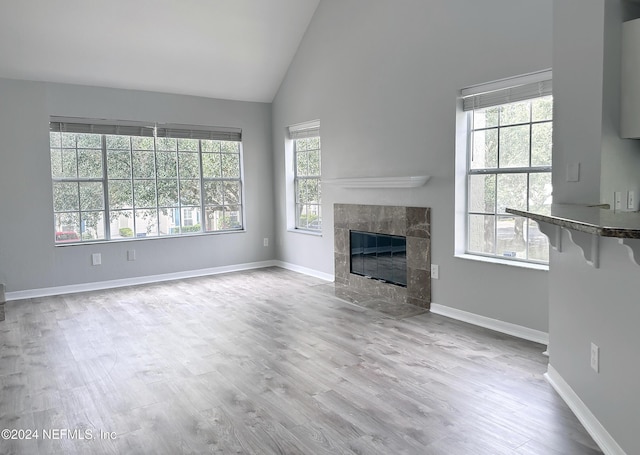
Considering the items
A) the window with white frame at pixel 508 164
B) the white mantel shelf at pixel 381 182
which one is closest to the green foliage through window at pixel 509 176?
the window with white frame at pixel 508 164

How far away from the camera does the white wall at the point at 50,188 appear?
18.0ft

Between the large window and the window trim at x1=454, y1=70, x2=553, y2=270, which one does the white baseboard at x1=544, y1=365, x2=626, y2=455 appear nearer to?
the window trim at x1=454, y1=70, x2=553, y2=270

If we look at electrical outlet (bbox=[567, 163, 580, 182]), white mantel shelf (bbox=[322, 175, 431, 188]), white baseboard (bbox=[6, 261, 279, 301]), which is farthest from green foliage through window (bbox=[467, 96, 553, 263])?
white baseboard (bbox=[6, 261, 279, 301])

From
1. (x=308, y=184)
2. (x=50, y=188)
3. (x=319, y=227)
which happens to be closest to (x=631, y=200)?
(x=319, y=227)

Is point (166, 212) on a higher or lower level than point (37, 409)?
higher

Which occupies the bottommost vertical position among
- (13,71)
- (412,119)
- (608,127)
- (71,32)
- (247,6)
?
(608,127)

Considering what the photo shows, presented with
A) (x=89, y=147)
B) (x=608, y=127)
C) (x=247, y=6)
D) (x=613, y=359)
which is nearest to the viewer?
(x=613, y=359)

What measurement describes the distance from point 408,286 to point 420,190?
Answer: 1002mm

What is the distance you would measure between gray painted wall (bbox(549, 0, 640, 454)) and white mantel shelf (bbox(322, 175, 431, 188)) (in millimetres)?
1731

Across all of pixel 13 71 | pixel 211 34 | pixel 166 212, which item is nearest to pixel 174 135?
pixel 166 212

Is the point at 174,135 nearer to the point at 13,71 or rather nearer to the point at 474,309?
the point at 13,71

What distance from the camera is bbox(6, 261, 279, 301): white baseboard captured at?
568 cm

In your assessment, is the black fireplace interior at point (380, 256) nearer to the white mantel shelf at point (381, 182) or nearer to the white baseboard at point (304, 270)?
the white mantel shelf at point (381, 182)

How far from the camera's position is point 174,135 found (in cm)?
656
